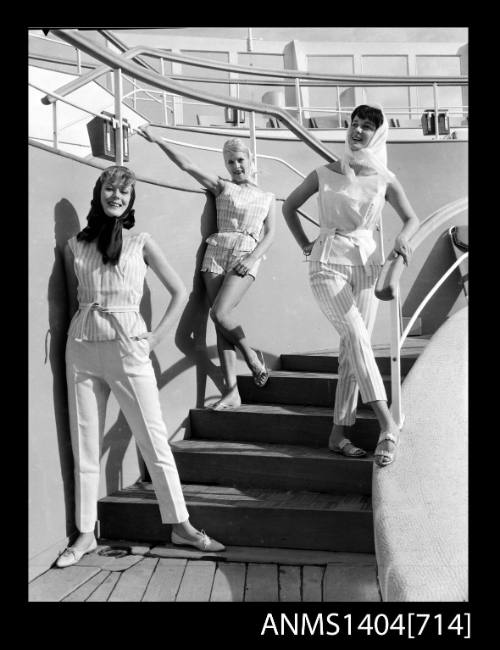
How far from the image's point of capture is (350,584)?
2.94m

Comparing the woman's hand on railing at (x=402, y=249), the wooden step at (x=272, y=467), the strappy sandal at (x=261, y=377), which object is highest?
the woman's hand on railing at (x=402, y=249)

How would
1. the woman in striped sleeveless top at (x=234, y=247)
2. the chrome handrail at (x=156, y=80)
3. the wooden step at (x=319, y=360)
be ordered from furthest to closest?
the wooden step at (x=319, y=360) < the woman in striped sleeveless top at (x=234, y=247) < the chrome handrail at (x=156, y=80)

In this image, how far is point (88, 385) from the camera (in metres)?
3.19

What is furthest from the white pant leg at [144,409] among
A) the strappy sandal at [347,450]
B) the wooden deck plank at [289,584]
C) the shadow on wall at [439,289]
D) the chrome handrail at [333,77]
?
the shadow on wall at [439,289]

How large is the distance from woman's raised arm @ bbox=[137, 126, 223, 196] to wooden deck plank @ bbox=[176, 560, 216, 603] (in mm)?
2160

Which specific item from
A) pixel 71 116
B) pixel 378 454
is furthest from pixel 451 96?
pixel 378 454

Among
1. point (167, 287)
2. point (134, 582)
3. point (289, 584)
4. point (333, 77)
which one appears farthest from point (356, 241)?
point (333, 77)

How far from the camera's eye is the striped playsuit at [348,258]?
3318mm

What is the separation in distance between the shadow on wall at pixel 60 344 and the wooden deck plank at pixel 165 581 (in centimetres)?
52

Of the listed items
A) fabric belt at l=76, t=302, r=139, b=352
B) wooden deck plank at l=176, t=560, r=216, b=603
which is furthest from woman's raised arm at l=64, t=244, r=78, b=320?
wooden deck plank at l=176, t=560, r=216, b=603

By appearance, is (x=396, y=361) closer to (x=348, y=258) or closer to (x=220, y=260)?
(x=348, y=258)

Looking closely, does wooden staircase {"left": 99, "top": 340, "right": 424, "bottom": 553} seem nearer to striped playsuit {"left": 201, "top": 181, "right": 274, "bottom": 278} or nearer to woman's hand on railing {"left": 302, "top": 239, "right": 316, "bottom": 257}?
striped playsuit {"left": 201, "top": 181, "right": 274, "bottom": 278}

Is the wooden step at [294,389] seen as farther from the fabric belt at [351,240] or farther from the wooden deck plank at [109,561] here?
the wooden deck plank at [109,561]
